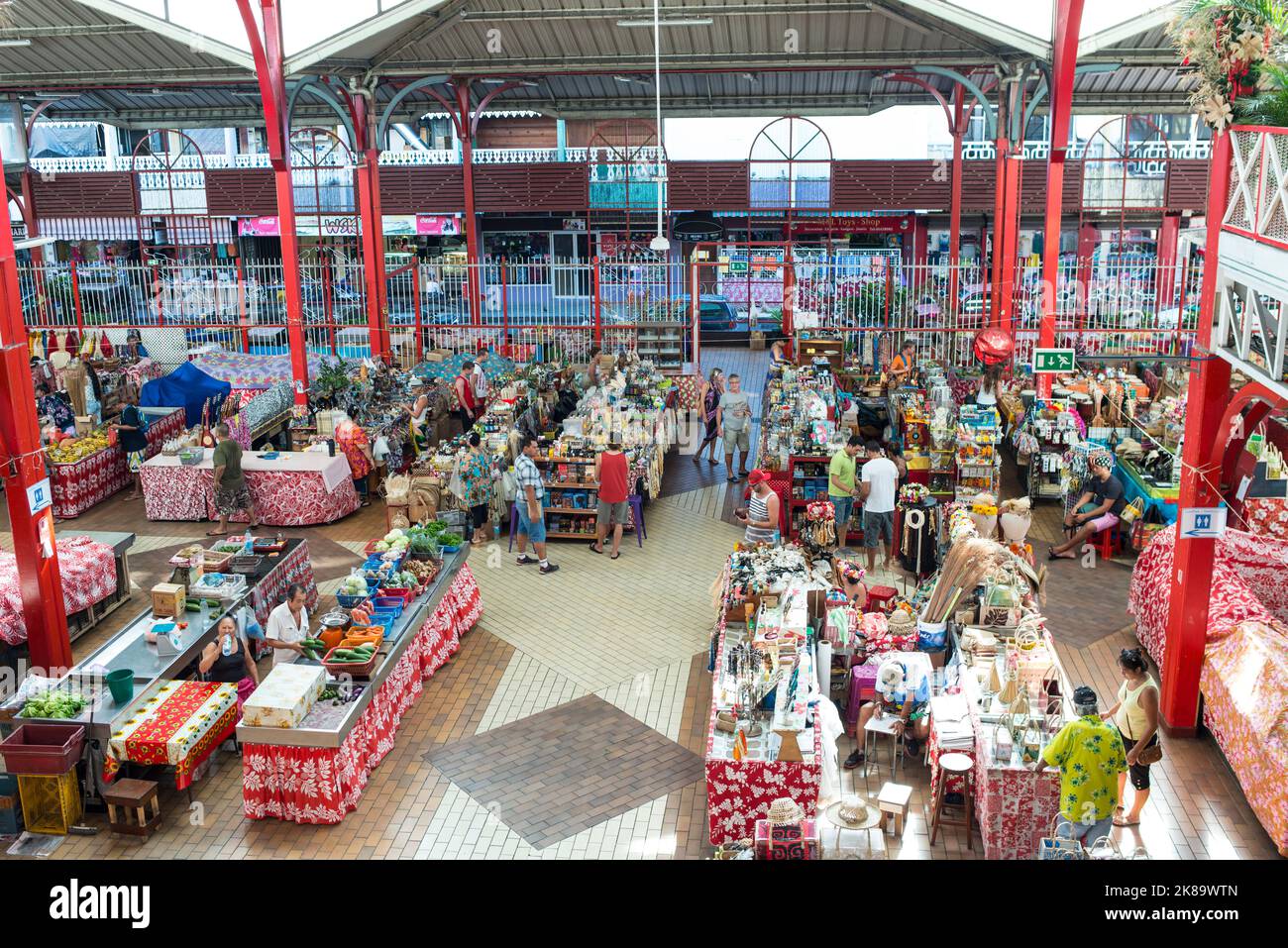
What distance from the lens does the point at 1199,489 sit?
8.39 metres

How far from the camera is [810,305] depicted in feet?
75.1

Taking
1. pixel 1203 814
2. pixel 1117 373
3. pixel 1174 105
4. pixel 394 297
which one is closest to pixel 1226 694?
pixel 1203 814

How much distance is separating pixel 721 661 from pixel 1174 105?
1993 cm

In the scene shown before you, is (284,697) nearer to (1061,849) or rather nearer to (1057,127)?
(1061,849)

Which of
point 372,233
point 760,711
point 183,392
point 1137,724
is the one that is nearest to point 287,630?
point 760,711

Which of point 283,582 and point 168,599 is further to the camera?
point 283,582

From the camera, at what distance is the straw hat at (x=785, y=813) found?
6809 mm

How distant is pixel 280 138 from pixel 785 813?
12.4 m

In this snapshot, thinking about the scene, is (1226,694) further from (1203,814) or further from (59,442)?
(59,442)

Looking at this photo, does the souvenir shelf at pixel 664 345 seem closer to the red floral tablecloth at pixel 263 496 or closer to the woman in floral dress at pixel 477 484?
the woman in floral dress at pixel 477 484

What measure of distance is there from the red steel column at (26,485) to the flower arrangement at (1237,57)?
8325 millimetres

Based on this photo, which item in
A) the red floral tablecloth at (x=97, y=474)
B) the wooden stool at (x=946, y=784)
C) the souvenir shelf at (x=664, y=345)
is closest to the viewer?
the wooden stool at (x=946, y=784)

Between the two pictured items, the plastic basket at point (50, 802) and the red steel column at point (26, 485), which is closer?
the plastic basket at point (50, 802)

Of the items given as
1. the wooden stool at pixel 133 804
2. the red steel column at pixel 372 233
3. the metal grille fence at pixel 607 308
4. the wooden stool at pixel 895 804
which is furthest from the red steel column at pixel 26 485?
the red steel column at pixel 372 233
